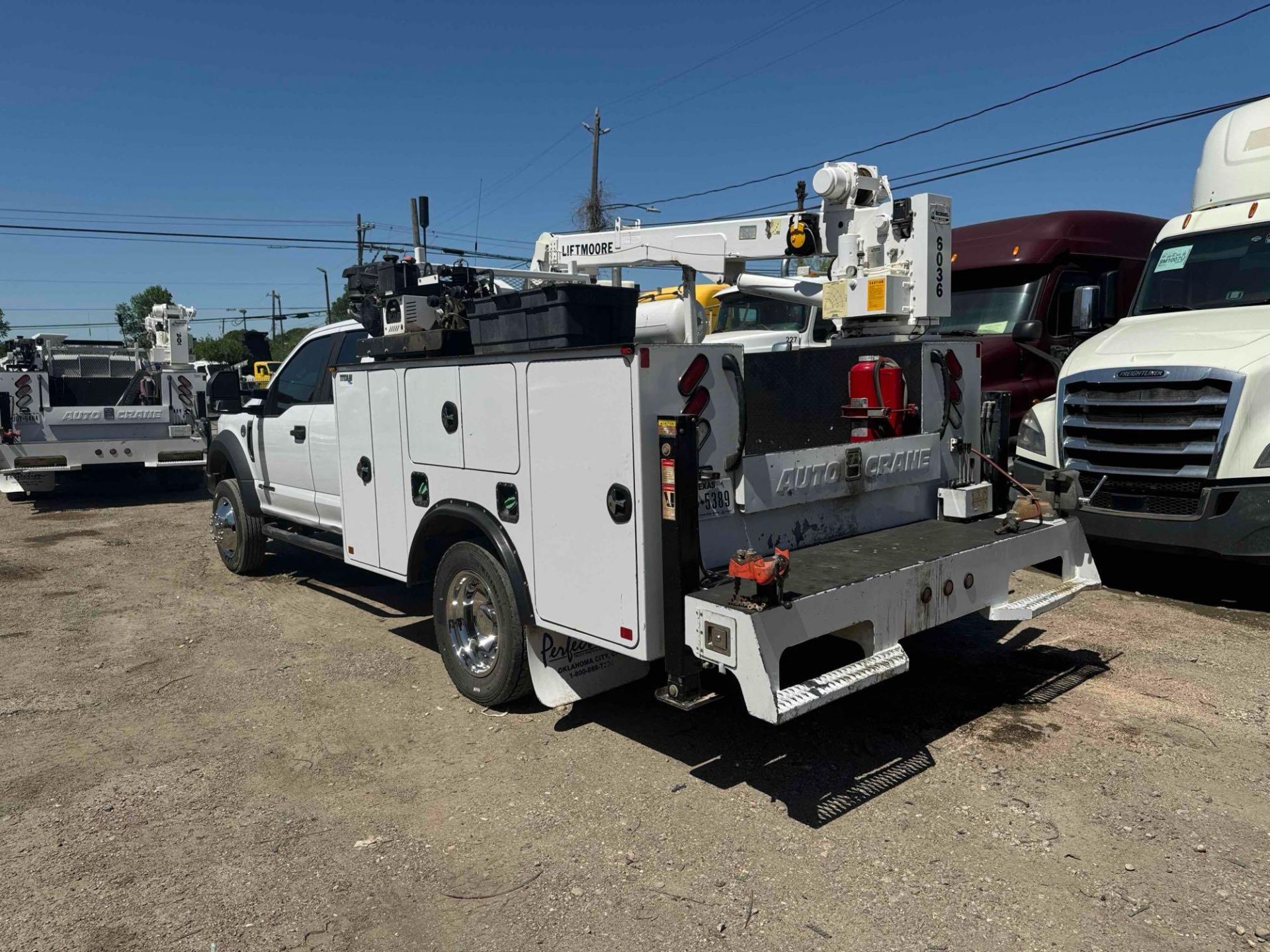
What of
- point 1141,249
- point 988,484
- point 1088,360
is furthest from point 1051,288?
point 988,484

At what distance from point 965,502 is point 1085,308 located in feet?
14.5

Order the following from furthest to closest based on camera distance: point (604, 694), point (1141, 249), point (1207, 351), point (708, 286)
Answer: point (708, 286) → point (1141, 249) → point (1207, 351) → point (604, 694)

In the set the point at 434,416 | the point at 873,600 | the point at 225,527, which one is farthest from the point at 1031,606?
the point at 225,527

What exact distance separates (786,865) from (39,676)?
4973 mm

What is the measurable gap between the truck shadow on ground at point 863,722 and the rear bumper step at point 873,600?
16.1 inches

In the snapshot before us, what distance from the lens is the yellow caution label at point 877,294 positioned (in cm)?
537

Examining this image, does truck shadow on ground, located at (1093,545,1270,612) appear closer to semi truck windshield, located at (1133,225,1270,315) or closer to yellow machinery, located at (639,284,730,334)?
semi truck windshield, located at (1133,225,1270,315)

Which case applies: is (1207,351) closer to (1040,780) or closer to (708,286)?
(1040,780)

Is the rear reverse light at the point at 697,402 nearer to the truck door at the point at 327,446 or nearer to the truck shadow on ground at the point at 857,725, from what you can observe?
the truck shadow on ground at the point at 857,725

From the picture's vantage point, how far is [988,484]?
5379 mm

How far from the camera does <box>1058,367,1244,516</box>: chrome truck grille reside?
6.34m

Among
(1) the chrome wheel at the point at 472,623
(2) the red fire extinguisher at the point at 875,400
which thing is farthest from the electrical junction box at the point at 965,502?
(1) the chrome wheel at the point at 472,623

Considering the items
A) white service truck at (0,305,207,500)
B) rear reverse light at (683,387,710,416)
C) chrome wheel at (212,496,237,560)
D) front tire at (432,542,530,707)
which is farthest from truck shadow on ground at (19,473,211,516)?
rear reverse light at (683,387,710,416)

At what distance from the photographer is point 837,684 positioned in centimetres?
367
